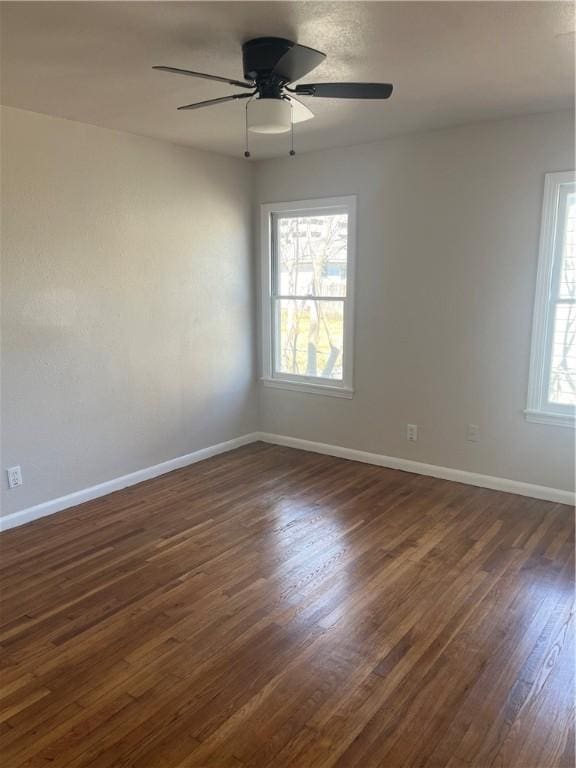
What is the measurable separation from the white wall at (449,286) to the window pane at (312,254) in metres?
0.21

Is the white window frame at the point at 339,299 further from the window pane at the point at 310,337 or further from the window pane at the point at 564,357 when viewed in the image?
the window pane at the point at 564,357

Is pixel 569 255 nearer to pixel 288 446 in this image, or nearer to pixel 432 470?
pixel 432 470

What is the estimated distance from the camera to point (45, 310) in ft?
11.6

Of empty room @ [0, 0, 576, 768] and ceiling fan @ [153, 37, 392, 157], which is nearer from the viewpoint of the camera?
empty room @ [0, 0, 576, 768]

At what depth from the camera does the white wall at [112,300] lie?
3.41 metres

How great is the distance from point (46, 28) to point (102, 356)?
212cm

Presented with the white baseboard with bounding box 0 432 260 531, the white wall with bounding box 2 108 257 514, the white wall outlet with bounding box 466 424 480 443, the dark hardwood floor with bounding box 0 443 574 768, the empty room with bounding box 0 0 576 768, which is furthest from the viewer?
the white wall outlet with bounding box 466 424 480 443

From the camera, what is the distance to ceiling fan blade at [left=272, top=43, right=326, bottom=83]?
7.15 ft

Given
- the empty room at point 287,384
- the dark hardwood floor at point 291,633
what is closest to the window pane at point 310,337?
the empty room at point 287,384

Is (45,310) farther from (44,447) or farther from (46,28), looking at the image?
(46,28)

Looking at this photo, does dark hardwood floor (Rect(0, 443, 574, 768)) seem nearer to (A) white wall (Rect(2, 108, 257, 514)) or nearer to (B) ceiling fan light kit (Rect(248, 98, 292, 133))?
(A) white wall (Rect(2, 108, 257, 514))

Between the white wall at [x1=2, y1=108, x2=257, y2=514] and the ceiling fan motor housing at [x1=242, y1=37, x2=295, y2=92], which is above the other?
the ceiling fan motor housing at [x1=242, y1=37, x2=295, y2=92]

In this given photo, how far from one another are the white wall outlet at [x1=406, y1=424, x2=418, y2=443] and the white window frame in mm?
577

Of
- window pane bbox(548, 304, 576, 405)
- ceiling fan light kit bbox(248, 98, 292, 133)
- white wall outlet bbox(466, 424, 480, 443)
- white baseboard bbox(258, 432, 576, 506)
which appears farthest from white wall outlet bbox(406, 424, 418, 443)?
ceiling fan light kit bbox(248, 98, 292, 133)
